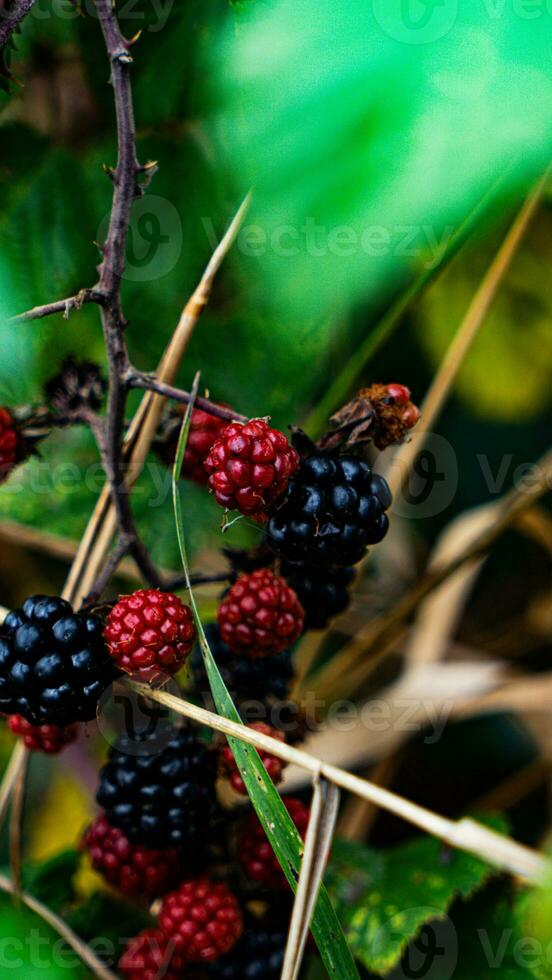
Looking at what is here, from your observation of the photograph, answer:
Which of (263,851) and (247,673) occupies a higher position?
(247,673)

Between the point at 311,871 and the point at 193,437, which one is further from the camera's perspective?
the point at 193,437

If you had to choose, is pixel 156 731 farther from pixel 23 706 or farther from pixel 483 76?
pixel 483 76

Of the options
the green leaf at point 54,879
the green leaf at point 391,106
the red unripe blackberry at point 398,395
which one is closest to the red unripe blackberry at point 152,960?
the green leaf at point 54,879

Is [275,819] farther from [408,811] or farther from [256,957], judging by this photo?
[256,957]

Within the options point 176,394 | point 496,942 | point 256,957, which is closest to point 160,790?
point 256,957

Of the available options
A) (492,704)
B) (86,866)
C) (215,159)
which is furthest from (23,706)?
(492,704)

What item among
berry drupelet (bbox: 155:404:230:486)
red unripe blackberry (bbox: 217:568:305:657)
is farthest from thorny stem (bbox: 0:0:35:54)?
red unripe blackberry (bbox: 217:568:305:657)
